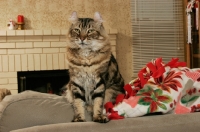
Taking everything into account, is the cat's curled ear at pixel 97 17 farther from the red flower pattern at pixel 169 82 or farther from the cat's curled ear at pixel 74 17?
the red flower pattern at pixel 169 82

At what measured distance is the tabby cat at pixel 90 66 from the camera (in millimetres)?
1455

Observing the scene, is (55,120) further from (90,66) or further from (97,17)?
(97,17)

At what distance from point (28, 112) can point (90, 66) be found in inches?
17.7

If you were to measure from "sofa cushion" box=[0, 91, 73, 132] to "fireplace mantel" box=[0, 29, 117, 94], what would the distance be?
2.46 metres

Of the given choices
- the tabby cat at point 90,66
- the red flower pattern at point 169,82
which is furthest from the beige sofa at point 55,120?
the tabby cat at point 90,66

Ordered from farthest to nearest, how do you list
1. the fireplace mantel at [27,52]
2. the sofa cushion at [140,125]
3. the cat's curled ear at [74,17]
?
the fireplace mantel at [27,52], the cat's curled ear at [74,17], the sofa cushion at [140,125]

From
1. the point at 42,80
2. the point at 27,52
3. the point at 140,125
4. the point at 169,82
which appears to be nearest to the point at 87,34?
the point at 169,82

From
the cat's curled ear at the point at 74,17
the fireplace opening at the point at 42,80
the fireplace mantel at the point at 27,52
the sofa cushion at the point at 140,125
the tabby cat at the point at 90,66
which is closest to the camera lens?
the sofa cushion at the point at 140,125

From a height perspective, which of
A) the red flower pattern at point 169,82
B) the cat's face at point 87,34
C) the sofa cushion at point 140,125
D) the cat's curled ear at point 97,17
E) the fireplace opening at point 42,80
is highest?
the cat's curled ear at point 97,17

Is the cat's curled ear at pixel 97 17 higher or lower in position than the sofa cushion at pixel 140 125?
higher

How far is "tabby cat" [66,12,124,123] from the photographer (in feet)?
4.77

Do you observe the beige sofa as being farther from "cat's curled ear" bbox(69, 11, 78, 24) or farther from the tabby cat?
"cat's curled ear" bbox(69, 11, 78, 24)

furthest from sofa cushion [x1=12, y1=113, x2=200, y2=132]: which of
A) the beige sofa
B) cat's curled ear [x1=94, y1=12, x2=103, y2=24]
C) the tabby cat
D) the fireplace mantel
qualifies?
the fireplace mantel

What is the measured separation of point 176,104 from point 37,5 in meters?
2.82
